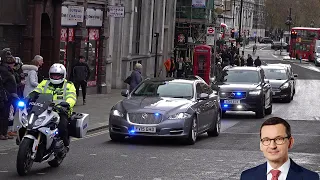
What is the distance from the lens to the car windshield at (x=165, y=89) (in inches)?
721

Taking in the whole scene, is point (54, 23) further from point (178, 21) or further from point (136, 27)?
point (178, 21)

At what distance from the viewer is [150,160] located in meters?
14.2

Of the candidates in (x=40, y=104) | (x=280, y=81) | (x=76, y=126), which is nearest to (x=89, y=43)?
(x=280, y=81)

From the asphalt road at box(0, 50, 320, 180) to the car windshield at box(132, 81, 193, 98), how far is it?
1.00 m

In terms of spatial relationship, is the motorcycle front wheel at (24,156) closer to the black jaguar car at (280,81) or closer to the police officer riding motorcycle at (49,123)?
the police officer riding motorcycle at (49,123)

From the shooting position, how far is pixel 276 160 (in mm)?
4559

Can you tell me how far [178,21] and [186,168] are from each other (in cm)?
4684

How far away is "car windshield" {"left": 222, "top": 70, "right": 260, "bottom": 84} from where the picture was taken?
27688 millimetres

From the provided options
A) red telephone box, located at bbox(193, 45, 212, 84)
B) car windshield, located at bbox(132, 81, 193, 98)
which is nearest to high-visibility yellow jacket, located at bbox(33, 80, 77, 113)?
car windshield, located at bbox(132, 81, 193, 98)

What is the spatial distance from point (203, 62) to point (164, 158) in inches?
1299

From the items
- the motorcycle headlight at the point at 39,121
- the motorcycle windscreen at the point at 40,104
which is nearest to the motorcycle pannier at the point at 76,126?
the motorcycle windscreen at the point at 40,104

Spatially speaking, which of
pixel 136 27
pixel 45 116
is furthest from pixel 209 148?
pixel 136 27

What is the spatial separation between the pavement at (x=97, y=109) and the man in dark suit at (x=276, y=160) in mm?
11037

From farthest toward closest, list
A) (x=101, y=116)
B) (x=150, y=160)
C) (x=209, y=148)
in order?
(x=101, y=116)
(x=209, y=148)
(x=150, y=160)
